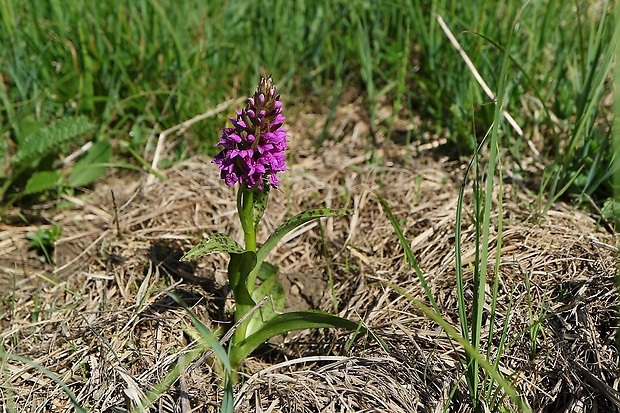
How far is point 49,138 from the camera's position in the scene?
2738 mm

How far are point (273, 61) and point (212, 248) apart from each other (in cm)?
179

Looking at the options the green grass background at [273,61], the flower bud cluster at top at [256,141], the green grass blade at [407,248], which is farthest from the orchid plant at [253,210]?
the green grass background at [273,61]

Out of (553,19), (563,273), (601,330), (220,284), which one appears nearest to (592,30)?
(553,19)

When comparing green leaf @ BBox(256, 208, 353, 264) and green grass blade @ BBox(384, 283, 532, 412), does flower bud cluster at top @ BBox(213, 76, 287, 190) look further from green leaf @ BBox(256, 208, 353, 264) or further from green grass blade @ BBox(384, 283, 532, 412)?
green grass blade @ BBox(384, 283, 532, 412)

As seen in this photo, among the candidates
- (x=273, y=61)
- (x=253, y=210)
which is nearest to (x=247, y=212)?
(x=253, y=210)

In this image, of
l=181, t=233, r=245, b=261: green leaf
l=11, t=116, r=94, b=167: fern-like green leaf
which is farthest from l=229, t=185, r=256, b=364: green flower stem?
l=11, t=116, r=94, b=167: fern-like green leaf

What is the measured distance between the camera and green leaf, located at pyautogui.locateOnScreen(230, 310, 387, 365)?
178cm

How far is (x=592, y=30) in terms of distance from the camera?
2.60 metres

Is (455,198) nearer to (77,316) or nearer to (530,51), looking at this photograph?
(530,51)

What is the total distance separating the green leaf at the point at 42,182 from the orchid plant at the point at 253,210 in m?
1.20

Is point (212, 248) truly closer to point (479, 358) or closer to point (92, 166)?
point (479, 358)

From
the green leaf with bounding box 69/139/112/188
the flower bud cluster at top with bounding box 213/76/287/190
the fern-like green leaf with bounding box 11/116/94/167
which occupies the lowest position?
the green leaf with bounding box 69/139/112/188

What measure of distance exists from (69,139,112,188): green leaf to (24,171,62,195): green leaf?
0.37ft

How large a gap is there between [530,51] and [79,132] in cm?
209
